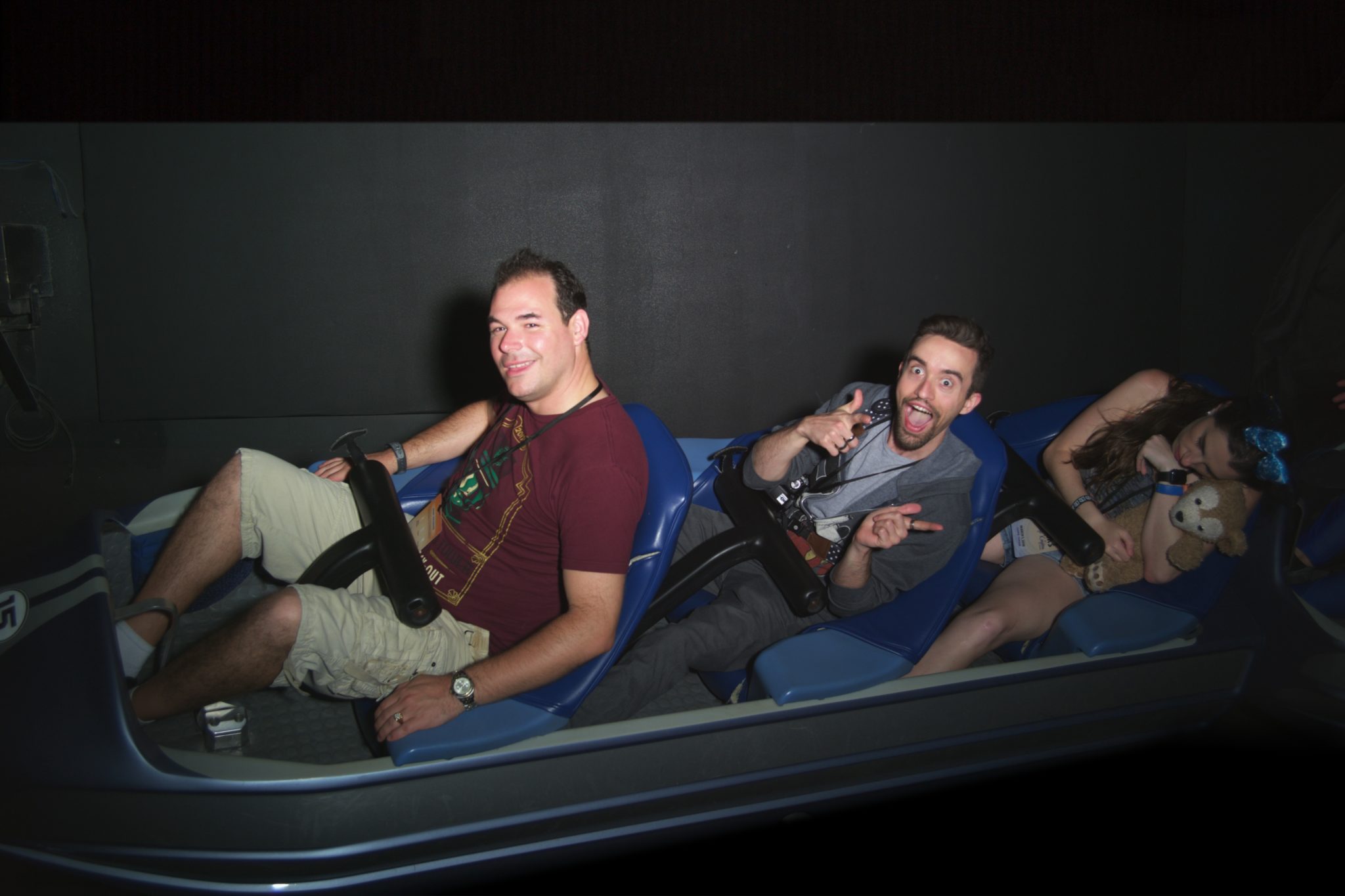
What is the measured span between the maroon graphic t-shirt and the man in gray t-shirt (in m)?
0.27

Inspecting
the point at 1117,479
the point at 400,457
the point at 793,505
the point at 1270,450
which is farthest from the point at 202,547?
the point at 1270,450

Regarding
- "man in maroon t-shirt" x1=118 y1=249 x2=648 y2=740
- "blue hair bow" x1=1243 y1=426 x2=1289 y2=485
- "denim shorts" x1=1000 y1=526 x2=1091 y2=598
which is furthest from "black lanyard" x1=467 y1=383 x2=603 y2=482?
"blue hair bow" x1=1243 y1=426 x2=1289 y2=485

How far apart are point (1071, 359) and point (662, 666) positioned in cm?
354

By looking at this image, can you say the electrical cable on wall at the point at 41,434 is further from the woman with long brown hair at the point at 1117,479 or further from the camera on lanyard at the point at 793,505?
the woman with long brown hair at the point at 1117,479

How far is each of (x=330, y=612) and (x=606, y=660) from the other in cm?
51

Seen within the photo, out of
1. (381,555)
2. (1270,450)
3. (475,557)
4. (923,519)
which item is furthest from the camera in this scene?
(1270,450)

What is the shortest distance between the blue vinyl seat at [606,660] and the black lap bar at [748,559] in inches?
5.3

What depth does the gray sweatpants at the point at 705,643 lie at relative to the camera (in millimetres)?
1746

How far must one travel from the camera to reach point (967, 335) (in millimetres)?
1936

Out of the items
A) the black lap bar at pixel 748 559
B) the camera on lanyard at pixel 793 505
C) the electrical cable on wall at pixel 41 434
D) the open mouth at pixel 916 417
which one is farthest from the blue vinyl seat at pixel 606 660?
the electrical cable on wall at pixel 41 434

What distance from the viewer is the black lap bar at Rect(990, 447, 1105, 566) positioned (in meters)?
1.92

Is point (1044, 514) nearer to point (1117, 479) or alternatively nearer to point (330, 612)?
point (1117, 479)

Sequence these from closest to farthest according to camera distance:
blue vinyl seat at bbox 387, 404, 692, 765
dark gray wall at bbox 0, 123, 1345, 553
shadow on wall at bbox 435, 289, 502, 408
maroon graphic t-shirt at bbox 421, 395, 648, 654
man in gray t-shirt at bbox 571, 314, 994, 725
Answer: blue vinyl seat at bbox 387, 404, 692, 765 < maroon graphic t-shirt at bbox 421, 395, 648, 654 < man in gray t-shirt at bbox 571, 314, 994, 725 < dark gray wall at bbox 0, 123, 1345, 553 < shadow on wall at bbox 435, 289, 502, 408

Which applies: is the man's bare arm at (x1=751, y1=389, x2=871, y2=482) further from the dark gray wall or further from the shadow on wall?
the shadow on wall
